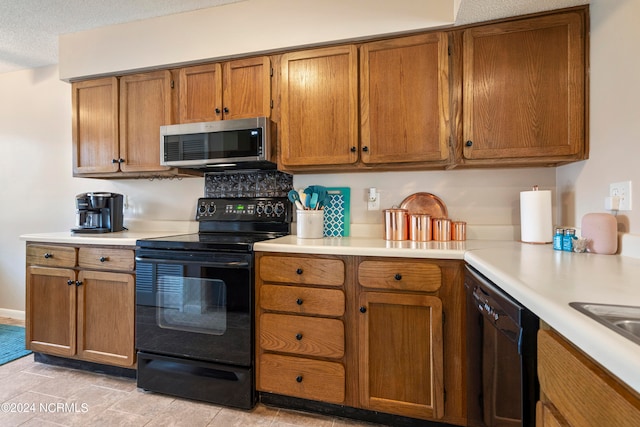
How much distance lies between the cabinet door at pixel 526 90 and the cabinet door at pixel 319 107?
636 millimetres

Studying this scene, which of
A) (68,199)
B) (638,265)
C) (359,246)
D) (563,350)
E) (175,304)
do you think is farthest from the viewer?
(68,199)

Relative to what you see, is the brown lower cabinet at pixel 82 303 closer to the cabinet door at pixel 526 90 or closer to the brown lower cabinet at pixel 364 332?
the brown lower cabinet at pixel 364 332

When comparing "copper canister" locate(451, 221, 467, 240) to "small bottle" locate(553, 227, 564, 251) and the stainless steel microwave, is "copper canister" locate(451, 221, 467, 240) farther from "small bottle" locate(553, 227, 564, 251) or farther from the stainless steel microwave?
the stainless steel microwave

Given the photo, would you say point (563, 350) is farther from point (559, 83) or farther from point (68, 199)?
point (68, 199)

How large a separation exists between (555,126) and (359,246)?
3.87ft

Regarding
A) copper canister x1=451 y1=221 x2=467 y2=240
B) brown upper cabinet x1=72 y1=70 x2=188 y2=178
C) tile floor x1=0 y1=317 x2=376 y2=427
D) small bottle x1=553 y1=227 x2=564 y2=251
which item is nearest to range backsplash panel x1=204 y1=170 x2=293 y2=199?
brown upper cabinet x1=72 y1=70 x2=188 y2=178

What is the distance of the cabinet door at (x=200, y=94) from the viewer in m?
2.04

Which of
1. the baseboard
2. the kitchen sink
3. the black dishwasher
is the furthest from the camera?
the baseboard

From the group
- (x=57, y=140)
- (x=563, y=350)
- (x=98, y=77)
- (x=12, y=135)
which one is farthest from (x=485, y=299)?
(x=12, y=135)

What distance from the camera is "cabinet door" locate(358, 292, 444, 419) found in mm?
1431

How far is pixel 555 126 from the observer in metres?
1.54

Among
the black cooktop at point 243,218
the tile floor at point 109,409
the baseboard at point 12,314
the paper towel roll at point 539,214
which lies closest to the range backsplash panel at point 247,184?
the black cooktop at point 243,218

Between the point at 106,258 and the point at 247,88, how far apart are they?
4.65ft

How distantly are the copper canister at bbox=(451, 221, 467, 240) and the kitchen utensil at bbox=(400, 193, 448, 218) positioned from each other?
0.12 meters
